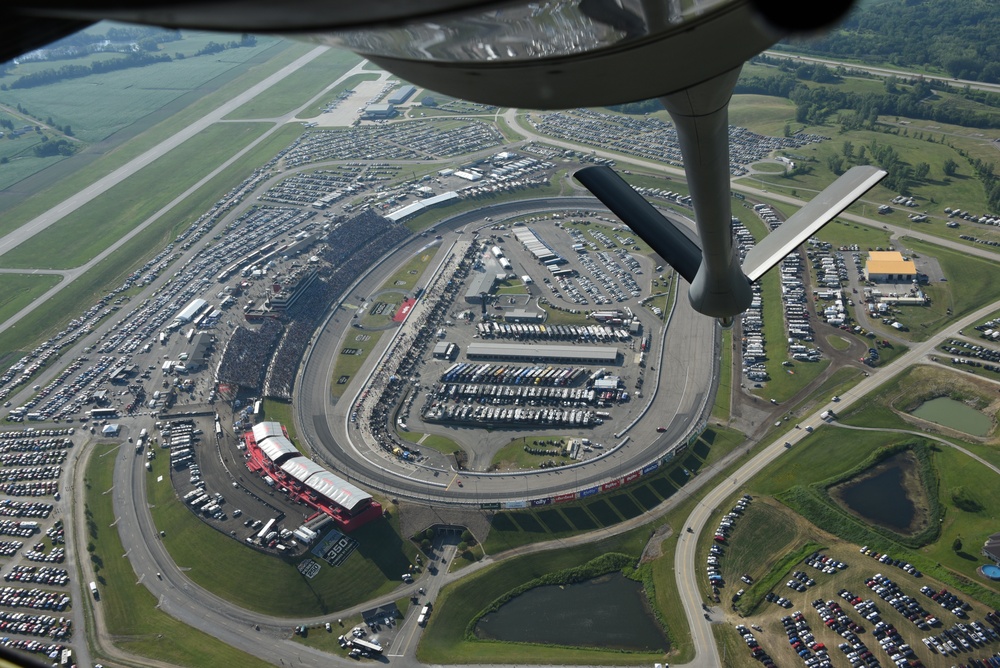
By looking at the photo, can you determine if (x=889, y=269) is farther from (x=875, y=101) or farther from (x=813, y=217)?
(x=813, y=217)

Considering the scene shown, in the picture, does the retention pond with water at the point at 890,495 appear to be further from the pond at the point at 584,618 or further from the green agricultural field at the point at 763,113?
the green agricultural field at the point at 763,113

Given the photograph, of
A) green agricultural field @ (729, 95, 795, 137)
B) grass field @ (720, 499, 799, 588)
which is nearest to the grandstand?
grass field @ (720, 499, 799, 588)

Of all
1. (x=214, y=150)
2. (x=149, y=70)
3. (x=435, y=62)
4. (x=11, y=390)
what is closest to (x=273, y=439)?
(x=11, y=390)

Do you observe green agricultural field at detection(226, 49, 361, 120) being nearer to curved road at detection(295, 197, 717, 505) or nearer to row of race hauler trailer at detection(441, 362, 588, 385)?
curved road at detection(295, 197, 717, 505)

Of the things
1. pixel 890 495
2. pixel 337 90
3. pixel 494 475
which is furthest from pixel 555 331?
pixel 337 90

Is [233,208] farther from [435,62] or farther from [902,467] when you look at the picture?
[435,62]

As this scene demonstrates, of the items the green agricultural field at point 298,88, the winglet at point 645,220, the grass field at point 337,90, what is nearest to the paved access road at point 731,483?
the winglet at point 645,220
